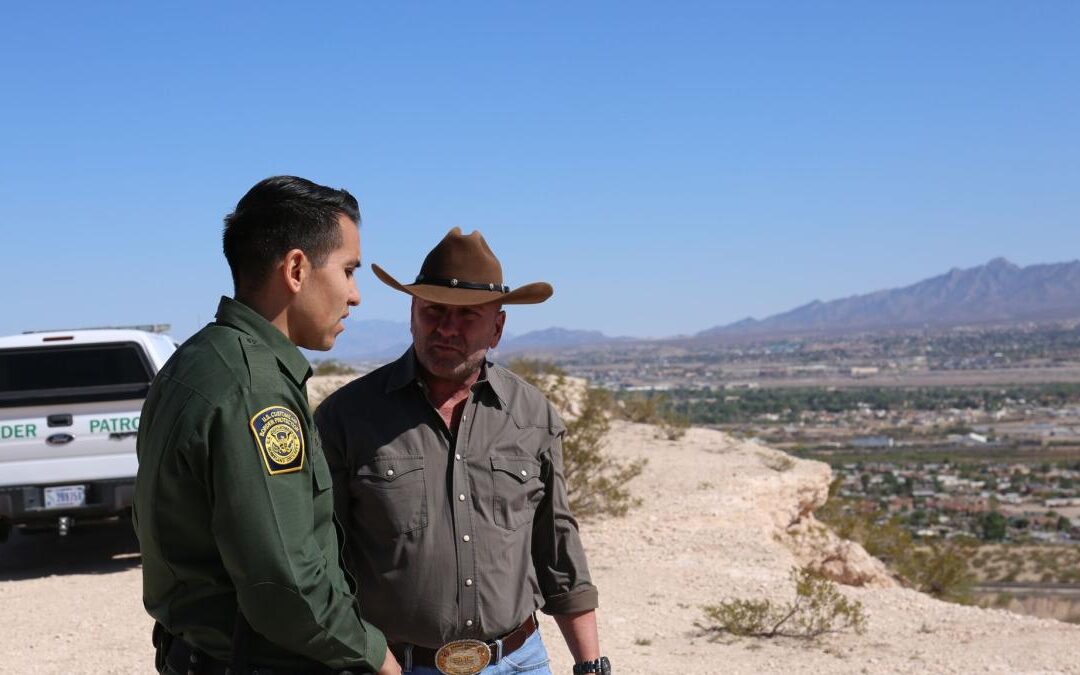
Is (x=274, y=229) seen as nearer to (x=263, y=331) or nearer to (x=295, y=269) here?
(x=295, y=269)

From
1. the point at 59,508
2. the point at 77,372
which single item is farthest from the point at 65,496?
the point at 77,372

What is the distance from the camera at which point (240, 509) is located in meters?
1.90

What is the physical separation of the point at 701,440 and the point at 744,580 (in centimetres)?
837

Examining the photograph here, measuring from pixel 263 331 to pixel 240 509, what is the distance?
1.27 feet

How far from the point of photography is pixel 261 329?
2.13 metres

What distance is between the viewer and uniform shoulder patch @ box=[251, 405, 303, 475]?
1.94 meters

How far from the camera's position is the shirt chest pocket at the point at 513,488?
3.10 meters

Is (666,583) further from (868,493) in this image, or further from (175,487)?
(868,493)

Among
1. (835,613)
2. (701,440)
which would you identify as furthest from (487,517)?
(701,440)

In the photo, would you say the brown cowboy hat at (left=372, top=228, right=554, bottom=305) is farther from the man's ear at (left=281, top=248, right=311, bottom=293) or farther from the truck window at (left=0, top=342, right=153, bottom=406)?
the truck window at (left=0, top=342, right=153, bottom=406)

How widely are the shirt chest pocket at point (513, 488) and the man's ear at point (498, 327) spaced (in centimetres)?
36

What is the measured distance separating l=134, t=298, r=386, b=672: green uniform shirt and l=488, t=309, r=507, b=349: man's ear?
1.20 m

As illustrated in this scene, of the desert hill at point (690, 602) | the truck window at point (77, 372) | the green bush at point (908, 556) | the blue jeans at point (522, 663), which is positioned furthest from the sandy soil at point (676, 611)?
the blue jeans at point (522, 663)

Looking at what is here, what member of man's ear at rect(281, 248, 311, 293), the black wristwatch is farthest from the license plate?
man's ear at rect(281, 248, 311, 293)
